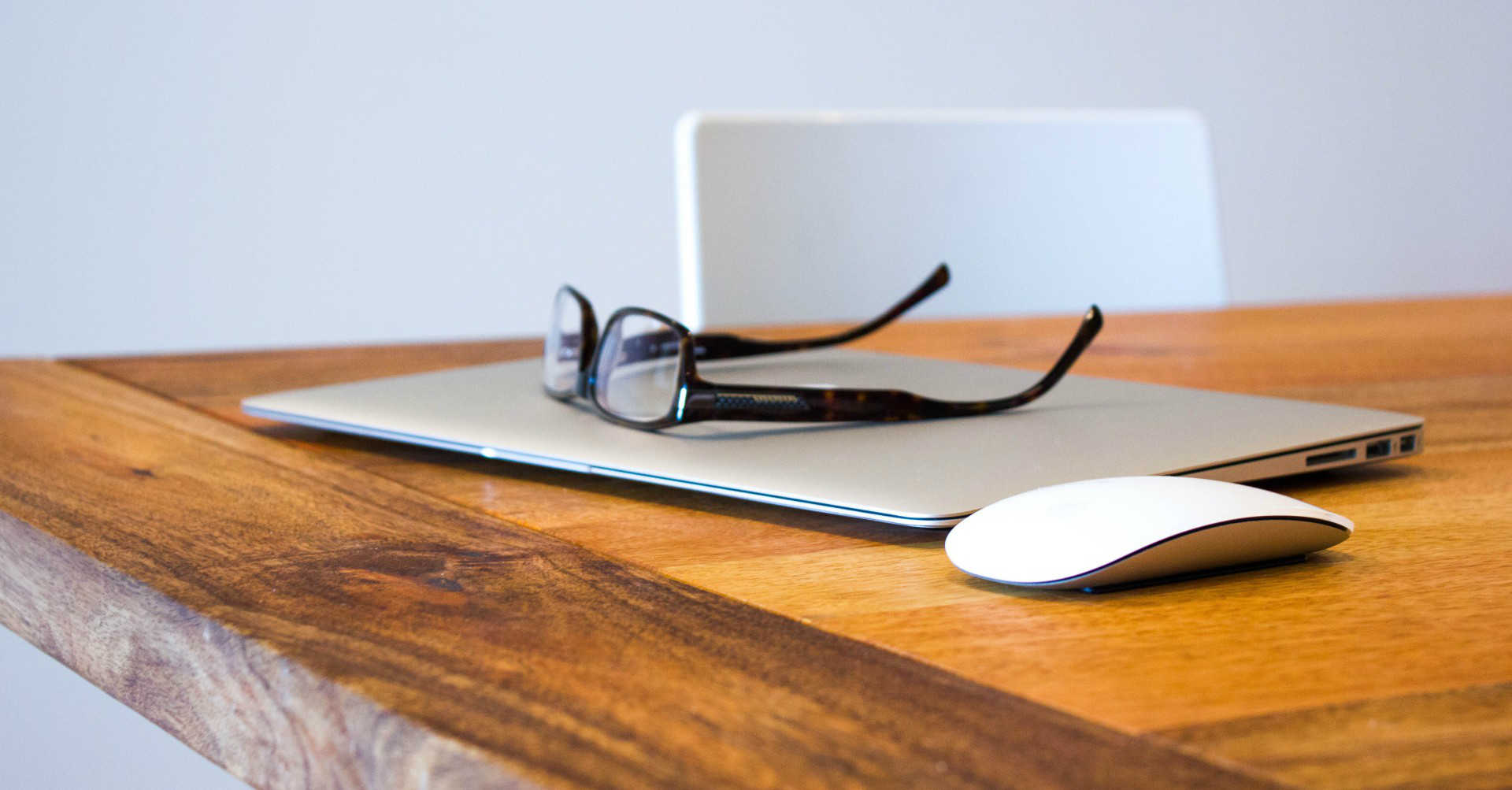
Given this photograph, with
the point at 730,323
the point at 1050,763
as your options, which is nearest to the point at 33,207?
the point at 730,323

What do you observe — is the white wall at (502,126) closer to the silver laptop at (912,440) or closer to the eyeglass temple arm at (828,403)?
the silver laptop at (912,440)

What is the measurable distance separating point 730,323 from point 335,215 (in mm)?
2045

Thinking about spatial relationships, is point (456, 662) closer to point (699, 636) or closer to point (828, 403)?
point (699, 636)

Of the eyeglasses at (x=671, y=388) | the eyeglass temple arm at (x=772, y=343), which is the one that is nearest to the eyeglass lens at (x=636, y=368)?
the eyeglasses at (x=671, y=388)

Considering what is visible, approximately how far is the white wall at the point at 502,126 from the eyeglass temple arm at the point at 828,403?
282cm

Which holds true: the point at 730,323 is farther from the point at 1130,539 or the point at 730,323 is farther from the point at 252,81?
the point at 252,81

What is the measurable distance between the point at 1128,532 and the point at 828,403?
172 millimetres

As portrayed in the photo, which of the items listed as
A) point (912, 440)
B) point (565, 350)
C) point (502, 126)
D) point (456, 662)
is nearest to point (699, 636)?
point (456, 662)

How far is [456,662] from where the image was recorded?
0.87 feet

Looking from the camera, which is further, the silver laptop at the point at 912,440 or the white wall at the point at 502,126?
the white wall at the point at 502,126

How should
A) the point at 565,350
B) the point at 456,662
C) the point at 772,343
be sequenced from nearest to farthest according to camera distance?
the point at 456,662
the point at 565,350
the point at 772,343

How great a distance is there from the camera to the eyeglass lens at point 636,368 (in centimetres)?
49

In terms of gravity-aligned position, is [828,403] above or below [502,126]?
below

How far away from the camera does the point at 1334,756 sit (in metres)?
0.22
